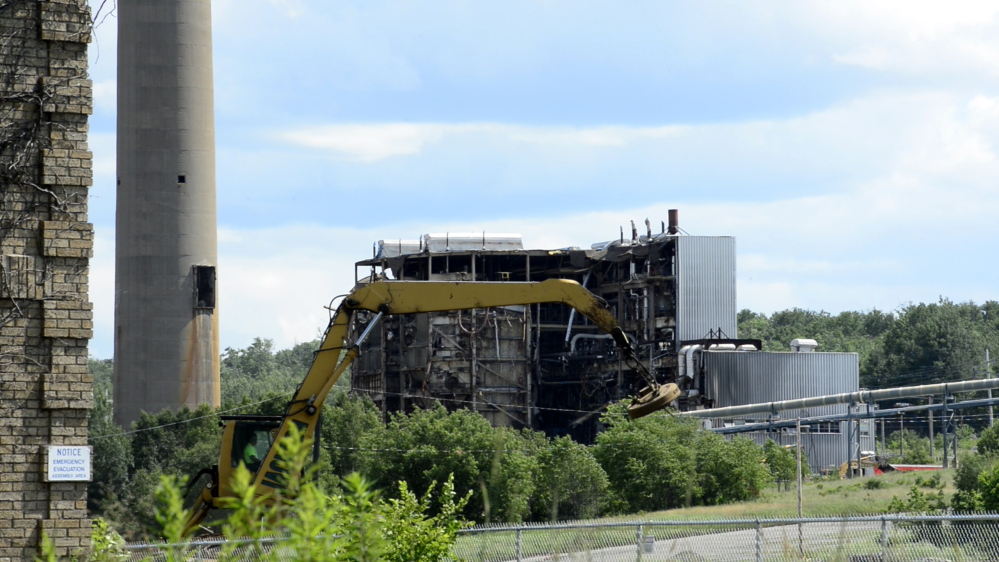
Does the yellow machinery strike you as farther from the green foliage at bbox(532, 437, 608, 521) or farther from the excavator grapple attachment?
the excavator grapple attachment

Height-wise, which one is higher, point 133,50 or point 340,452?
point 133,50

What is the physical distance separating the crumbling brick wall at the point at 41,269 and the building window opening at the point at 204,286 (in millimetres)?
43252

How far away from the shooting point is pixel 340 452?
52.7 m

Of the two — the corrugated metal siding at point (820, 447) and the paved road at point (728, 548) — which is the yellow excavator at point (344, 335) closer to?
the paved road at point (728, 548)

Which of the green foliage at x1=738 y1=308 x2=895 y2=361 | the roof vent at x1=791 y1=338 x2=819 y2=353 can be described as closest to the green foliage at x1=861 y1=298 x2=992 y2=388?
the green foliage at x1=738 y1=308 x2=895 y2=361

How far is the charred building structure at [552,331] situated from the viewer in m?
60.1

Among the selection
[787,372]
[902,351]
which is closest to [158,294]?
[787,372]

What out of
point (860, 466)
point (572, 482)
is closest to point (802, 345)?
point (860, 466)

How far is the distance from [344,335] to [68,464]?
9630 millimetres

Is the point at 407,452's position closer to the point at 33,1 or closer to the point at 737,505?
the point at 737,505

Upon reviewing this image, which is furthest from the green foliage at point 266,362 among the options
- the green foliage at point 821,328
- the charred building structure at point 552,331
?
the charred building structure at point 552,331

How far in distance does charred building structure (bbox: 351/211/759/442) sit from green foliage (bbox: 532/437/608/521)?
14.6 m

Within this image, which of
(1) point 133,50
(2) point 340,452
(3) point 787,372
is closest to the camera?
(2) point 340,452

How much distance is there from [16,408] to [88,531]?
1.80 m
